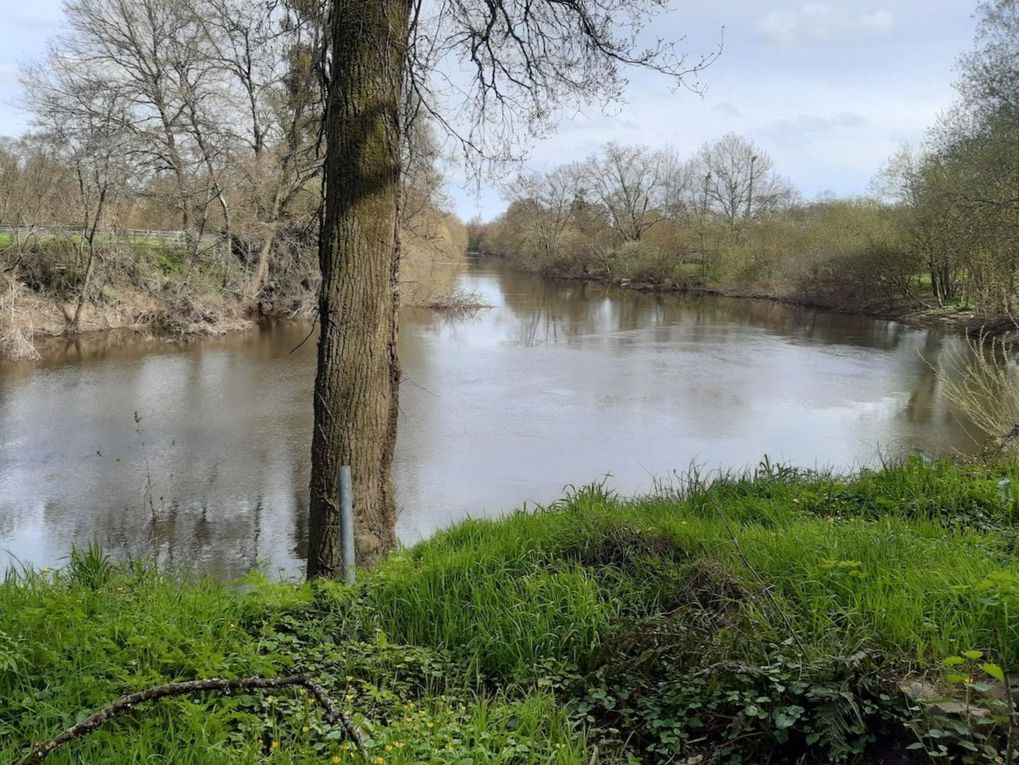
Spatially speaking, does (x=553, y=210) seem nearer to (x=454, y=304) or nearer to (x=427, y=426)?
(x=454, y=304)

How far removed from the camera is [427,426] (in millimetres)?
11797

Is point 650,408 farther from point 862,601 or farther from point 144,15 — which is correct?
point 144,15

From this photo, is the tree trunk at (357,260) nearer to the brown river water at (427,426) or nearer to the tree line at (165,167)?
the brown river water at (427,426)

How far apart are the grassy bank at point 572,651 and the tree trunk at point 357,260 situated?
27.5 inches

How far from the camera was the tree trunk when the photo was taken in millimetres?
4383

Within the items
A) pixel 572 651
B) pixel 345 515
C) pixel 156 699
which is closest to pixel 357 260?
pixel 345 515

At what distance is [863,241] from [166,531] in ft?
98.5

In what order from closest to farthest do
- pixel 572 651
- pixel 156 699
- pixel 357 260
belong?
1. pixel 156 699
2. pixel 572 651
3. pixel 357 260

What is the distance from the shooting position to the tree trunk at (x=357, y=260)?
4.38 m

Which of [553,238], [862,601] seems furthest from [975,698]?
[553,238]

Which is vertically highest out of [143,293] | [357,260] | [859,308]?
[859,308]

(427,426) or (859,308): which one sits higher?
(859,308)

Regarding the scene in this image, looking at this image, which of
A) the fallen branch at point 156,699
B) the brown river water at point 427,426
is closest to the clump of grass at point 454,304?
the brown river water at point 427,426

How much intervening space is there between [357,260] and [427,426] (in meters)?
7.51
